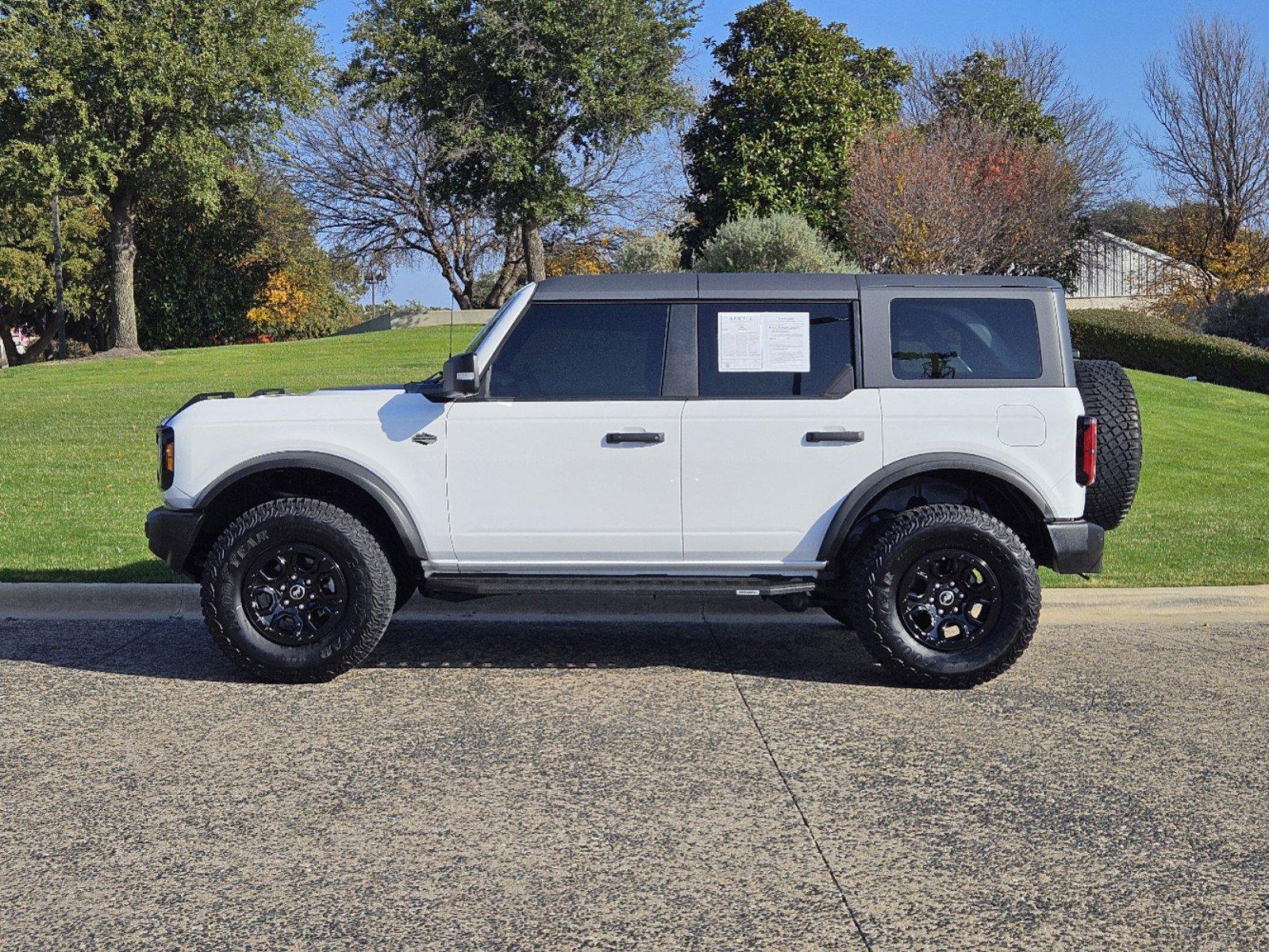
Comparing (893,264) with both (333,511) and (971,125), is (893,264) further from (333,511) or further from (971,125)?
(333,511)

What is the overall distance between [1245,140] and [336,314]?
128ft

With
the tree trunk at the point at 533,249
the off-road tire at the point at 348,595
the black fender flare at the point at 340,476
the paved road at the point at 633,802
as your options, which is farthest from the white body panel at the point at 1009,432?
the tree trunk at the point at 533,249

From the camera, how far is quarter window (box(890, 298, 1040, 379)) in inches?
255

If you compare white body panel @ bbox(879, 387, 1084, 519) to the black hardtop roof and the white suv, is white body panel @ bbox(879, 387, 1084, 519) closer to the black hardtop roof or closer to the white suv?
the white suv

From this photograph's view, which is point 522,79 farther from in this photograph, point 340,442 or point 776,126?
point 340,442

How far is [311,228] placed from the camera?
49.4 m

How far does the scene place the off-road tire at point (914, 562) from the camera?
20.4 ft

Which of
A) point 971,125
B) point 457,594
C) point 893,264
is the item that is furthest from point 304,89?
point 457,594

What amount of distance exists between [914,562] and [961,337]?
45.7 inches

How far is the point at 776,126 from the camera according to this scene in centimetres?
3559

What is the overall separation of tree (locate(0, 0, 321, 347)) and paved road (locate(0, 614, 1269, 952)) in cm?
2915

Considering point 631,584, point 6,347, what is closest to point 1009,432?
point 631,584

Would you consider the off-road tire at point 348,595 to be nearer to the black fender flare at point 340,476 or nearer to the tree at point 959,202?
the black fender flare at point 340,476

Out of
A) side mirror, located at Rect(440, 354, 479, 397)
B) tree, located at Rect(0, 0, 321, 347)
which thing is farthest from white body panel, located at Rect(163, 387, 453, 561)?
tree, located at Rect(0, 0, 321, 347)
